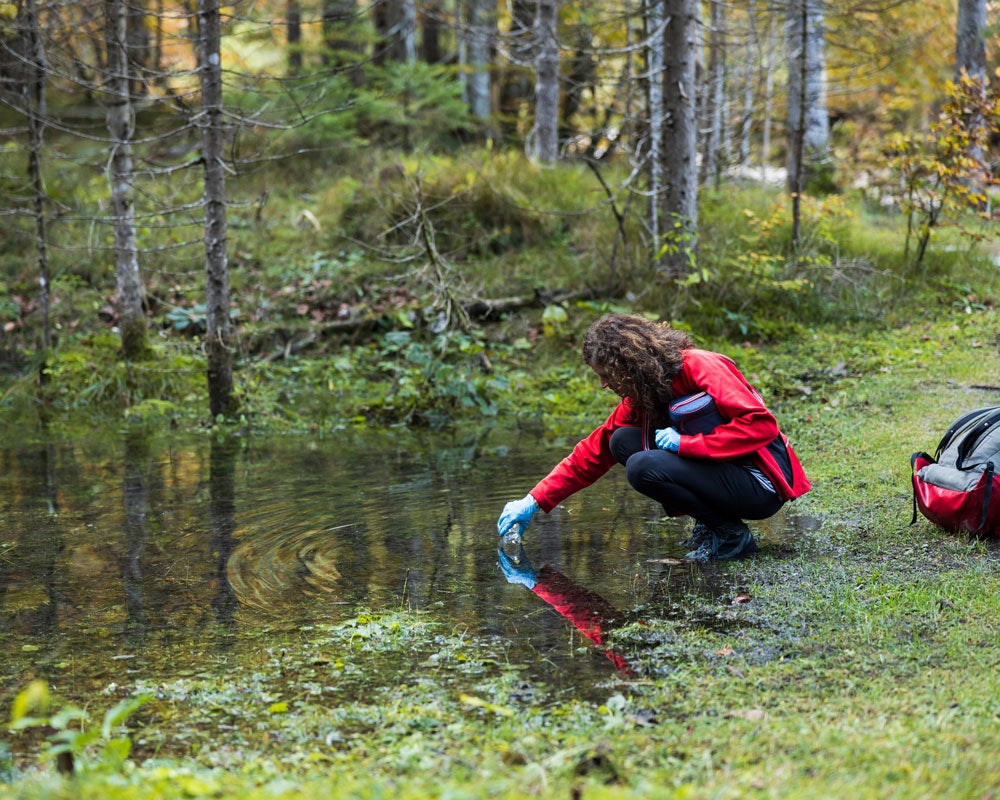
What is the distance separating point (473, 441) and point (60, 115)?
14080 millimetres

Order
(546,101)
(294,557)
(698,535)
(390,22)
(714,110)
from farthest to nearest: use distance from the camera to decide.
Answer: (390,22) < (714,110) < (546,101) < (294,557) < (698,535)

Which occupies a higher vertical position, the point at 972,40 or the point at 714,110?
the point at 972,40

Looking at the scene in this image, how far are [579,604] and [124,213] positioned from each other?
27.9 feet

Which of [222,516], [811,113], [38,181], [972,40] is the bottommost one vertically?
[222,516]

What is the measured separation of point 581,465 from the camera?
517cm

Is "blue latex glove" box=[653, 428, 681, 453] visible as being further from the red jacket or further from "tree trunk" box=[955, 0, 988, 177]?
"tree trunk" box=[955, 0, 988, 177]

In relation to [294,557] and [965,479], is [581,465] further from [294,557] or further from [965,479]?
[965,479]

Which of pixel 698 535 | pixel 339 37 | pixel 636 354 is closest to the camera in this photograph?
pixel 636 354

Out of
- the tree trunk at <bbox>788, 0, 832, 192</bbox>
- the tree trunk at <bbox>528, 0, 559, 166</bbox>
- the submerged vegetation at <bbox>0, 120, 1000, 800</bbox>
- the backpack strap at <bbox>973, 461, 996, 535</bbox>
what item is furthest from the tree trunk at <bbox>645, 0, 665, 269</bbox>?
the backpack strap at <bbox>973, 461, 996, 535</bbox>

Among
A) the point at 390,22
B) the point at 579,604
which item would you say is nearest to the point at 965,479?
the point at 579,604

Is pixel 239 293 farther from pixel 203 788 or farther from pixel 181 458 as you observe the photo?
pixel 203 788

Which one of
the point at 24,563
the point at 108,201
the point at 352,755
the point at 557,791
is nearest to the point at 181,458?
the point at 24,563

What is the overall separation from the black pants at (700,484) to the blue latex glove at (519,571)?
70cm

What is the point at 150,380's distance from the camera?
11.2 m
